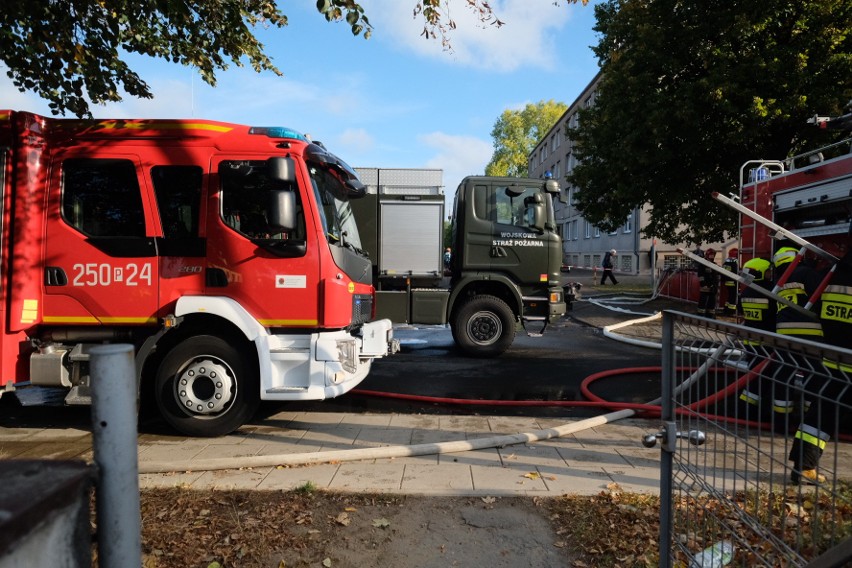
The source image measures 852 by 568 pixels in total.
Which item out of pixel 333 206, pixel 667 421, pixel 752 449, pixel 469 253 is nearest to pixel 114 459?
pixel 752 449

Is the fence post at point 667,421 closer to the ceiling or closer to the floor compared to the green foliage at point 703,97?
closer to the floor

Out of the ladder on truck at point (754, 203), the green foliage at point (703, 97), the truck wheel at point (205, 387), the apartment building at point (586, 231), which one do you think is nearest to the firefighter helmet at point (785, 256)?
the ladder on truck at point (754, 203)

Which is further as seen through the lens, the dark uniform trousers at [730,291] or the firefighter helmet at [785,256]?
the dark uniform trousers at [730,291]

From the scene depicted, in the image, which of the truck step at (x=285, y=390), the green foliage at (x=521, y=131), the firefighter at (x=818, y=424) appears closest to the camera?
the firefighter at (x=818, y=424)

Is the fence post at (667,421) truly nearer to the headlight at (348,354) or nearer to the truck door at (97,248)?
the headlight at (348,354)

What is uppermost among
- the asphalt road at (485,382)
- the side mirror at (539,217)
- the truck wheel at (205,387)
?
the side mirror at (539,217)

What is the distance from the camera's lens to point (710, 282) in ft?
43.2

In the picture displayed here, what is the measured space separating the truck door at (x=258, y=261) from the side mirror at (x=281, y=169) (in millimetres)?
227

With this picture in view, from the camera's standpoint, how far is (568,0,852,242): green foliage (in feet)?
39.0

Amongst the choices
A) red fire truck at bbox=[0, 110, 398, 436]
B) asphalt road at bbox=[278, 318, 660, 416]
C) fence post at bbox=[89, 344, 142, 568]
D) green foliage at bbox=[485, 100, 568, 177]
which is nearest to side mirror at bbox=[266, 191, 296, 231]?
red fire truck at bbox=[0, 110, 398, 436]

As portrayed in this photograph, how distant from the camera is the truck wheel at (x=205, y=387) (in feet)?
15.2

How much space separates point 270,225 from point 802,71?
1262cm

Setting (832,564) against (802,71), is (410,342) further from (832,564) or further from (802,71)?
(802,71)

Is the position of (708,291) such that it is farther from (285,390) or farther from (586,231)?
(586,231)
